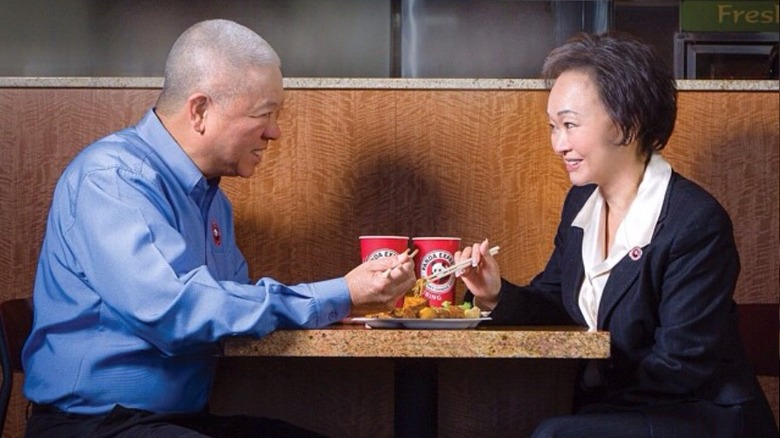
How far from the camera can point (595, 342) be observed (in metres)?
1.93

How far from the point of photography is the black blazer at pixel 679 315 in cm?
220

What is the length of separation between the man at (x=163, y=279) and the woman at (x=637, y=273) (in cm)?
51

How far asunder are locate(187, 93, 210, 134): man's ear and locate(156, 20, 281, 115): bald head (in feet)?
0.05

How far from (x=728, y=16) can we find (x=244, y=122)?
5.20 m

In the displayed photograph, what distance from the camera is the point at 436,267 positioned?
2299 mm

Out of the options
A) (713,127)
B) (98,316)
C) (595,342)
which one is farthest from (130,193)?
(713,127)

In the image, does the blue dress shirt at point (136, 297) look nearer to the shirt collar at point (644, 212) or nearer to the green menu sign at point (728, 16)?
the shirt collar at point (644, 212)

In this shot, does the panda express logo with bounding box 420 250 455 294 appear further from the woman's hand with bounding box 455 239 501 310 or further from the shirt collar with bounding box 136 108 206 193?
the shirt collar with bounding box 136 108 206 193

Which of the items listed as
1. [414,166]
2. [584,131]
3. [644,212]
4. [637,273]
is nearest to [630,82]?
[584,131]

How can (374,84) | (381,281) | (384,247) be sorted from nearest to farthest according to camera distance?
(381,281)
(384,247)
(374,84)

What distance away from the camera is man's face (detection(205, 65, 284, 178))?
2.28m

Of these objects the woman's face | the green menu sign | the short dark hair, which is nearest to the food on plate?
the woman's face

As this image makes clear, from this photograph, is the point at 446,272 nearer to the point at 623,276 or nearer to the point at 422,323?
the point at 422,323

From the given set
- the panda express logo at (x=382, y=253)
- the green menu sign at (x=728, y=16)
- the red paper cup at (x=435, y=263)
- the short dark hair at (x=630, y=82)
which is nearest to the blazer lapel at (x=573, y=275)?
the short dark hair at (x=630, y=82)
